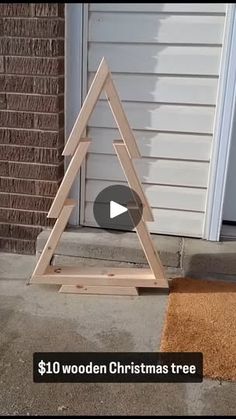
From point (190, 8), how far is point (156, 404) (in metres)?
1.96

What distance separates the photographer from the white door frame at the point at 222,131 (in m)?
2.32

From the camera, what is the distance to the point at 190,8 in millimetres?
2348

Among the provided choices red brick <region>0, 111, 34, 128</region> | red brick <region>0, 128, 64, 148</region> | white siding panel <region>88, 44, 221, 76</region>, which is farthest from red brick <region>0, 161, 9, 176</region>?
white siding panel <region>88, 44, 221, 76</region>

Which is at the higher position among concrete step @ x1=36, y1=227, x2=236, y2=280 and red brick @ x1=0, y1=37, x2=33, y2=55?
red brick @ x1=0, y1=37, x2=33, y2=55

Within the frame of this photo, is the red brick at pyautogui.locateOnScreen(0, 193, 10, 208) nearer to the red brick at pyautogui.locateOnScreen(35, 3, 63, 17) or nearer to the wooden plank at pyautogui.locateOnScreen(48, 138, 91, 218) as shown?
the wooden plank at pyautogui.locateOnScreen(48, 138, 91, 218)

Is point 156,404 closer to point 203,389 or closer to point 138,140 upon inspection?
point 203,389

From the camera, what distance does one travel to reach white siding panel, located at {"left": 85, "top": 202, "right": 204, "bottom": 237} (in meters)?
2.66

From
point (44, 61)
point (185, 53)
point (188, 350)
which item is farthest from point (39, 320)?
point (185, 53)

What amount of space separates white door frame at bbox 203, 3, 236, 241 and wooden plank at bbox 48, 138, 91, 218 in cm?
78

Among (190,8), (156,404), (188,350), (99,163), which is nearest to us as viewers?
(156,404)

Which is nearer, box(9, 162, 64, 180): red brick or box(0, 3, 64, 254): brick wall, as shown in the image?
box(0, 3, 64, 254): brick wall

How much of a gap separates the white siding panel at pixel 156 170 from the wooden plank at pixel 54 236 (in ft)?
1.55

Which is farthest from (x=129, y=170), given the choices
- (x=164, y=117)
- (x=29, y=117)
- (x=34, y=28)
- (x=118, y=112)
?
(x=34, y=28)

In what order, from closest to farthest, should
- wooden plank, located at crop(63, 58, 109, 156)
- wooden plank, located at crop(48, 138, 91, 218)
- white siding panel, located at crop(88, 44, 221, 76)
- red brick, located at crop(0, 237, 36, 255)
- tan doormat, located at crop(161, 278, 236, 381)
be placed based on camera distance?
tan doormat, located at crop(161, 278, 236, 381) → wooden plank, located at crop(63, 58, 109, 156) → wooden plank, located at crop(48, 138, 91, 218) → white siding panel, located at crop(88, 44, 221, 76) → red brick, located at crop(0, 237, 36, 255)
